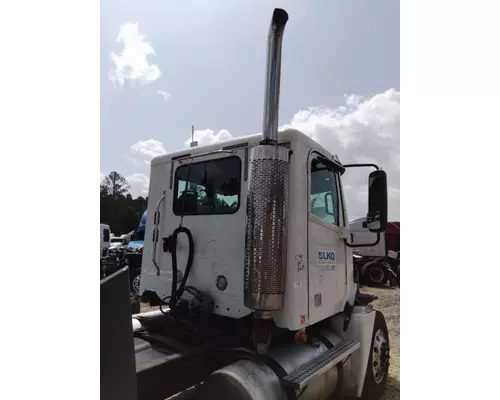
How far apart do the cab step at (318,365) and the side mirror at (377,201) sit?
93 cm

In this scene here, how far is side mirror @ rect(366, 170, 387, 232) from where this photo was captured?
2.69 meters

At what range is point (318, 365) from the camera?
93.4 inches

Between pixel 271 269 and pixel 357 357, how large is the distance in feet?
5.08

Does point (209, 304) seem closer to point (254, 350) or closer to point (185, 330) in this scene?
point (185, 330)

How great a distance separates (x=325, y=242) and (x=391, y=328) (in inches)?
177

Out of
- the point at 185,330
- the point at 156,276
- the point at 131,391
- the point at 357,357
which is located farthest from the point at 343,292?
the point at 131,391

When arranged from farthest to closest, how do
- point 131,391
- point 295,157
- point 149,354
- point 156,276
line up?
point 156,276 < point 295,157 < point 149,354 < point 131,391

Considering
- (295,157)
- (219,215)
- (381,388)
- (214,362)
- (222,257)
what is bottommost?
(381,388)

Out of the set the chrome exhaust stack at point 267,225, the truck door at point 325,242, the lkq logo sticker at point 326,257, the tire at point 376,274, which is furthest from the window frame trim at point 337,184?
the tire at point 376,274

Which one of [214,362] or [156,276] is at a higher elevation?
[156,276]

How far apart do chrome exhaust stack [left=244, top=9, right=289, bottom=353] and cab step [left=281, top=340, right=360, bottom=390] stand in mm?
375

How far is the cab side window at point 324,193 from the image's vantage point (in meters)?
2.67

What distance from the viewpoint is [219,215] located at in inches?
103

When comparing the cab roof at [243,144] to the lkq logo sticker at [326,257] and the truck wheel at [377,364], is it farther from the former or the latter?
the truck wheel at [377,364]
